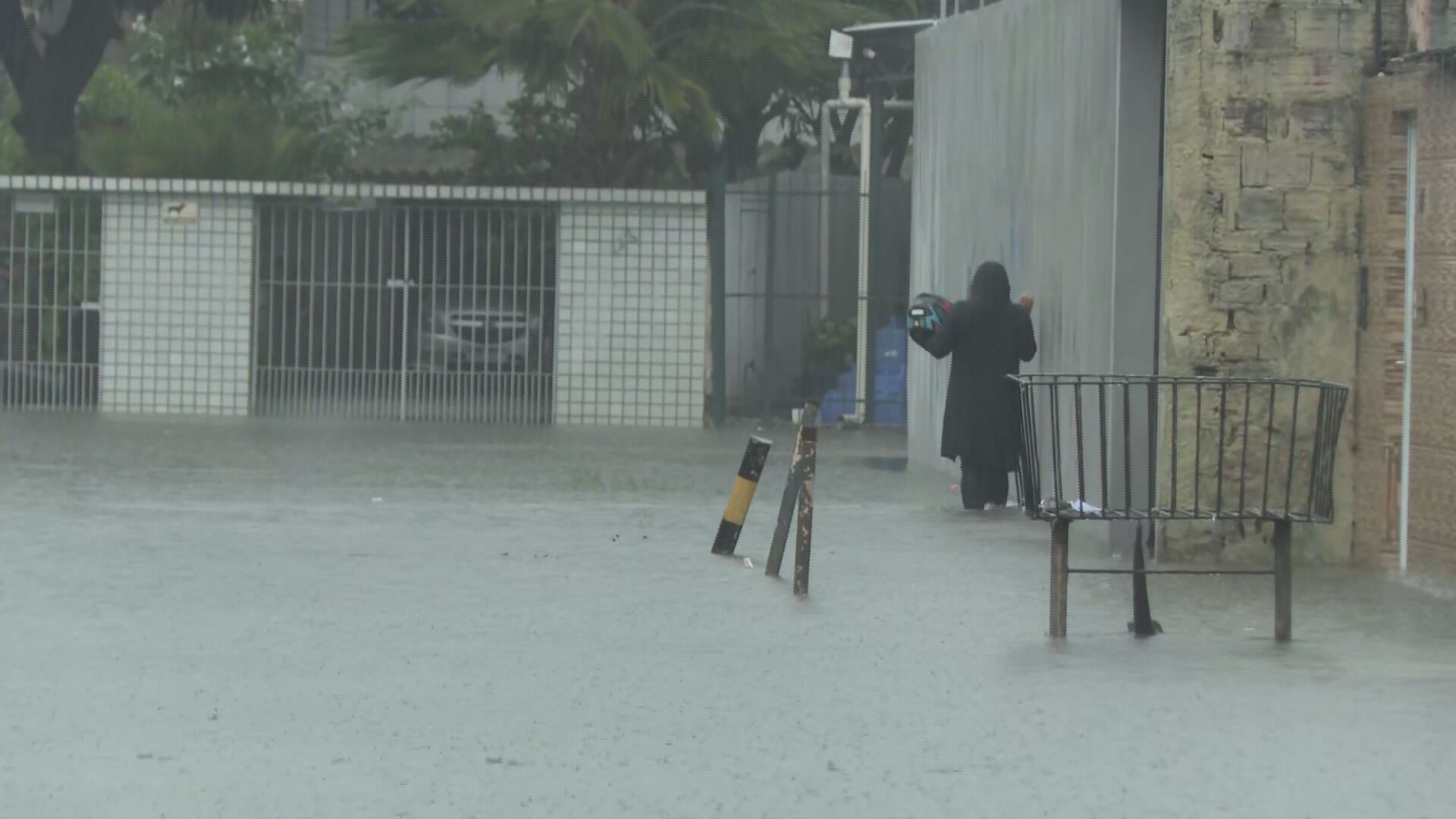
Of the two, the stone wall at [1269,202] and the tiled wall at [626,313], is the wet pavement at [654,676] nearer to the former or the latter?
the stone wall at [1269,202]

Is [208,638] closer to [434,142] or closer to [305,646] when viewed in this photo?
[305,646]

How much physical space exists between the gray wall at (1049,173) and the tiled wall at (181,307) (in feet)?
26.8

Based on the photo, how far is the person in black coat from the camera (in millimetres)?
16125

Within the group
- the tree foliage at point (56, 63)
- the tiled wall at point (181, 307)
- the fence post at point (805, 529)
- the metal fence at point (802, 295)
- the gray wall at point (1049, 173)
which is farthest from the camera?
the tree foliage at point (56, 63)

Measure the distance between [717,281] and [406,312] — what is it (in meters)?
3.18

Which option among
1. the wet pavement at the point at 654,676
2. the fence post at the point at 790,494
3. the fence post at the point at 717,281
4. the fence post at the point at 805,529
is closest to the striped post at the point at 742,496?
the wet pavement at the point at 654,676

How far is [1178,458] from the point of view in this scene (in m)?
12.7

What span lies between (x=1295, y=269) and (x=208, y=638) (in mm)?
5938

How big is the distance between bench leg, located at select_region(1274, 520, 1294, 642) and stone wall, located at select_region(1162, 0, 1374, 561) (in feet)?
9.11

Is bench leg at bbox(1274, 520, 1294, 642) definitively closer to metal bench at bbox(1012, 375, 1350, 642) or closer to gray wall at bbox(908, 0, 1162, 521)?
metal bench at bbox(1012, 375, 1350, 642)

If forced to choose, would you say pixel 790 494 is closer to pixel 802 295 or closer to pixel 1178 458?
pixel 1178 458

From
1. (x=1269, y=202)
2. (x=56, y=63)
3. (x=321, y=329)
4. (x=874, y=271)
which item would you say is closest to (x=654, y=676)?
→ (x=1269, y=202)

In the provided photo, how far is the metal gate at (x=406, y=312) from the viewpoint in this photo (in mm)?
26047

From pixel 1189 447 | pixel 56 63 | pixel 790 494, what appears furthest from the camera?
pixel 56 63
